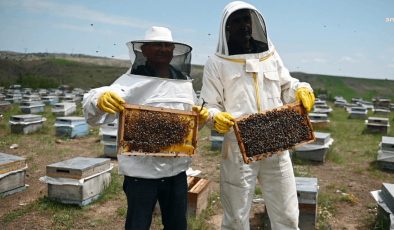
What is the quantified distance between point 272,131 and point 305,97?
44 centimetres

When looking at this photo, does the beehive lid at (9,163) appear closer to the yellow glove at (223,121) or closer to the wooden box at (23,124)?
the yellow glove at (223,121)

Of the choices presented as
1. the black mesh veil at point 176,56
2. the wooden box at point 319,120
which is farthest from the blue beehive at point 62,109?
the black mesh veil at point 176,56

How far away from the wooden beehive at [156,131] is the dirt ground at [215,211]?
2.19 m

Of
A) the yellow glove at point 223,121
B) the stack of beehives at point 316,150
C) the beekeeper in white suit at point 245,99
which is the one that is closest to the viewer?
the yellow glove at point 223,121

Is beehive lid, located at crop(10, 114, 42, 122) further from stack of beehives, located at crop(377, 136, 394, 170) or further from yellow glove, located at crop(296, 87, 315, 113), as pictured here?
yellow glove, located at crop(296, 87, 315, 113)

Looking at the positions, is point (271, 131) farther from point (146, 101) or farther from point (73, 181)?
point (73, 181)

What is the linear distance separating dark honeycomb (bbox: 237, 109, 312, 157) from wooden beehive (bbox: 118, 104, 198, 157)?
0.46 meters

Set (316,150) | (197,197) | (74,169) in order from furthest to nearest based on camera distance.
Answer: (316,150), (74,169), (197,197)

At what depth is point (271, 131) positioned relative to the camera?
10.3 feet

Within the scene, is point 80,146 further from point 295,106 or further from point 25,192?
point 295,106

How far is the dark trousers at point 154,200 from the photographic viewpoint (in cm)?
274

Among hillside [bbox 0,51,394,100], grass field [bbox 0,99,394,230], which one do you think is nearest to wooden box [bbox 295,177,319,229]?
grass field [bbox 0,99,394,230]

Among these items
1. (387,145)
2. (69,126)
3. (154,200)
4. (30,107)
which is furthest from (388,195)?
(30,107)

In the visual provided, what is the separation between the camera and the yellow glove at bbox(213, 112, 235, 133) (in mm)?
2914
